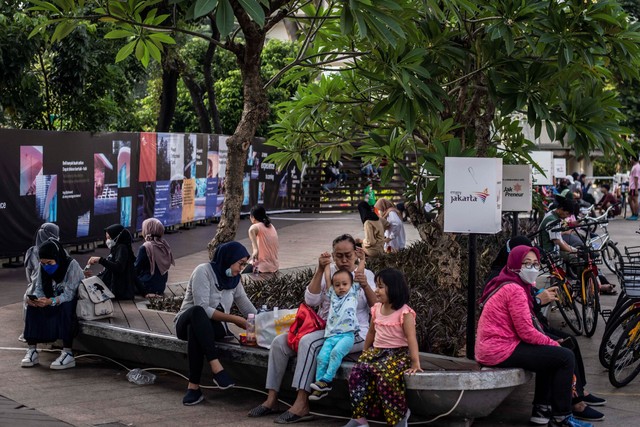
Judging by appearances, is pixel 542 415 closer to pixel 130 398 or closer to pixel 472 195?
pixel 472 195

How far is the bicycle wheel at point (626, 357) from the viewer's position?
9.49 m

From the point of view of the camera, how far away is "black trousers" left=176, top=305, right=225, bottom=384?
9094mm

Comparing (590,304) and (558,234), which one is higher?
(558,234)

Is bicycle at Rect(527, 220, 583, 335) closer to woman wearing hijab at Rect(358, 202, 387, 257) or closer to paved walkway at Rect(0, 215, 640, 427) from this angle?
paved walkway at Rect(0, 215, 640, 427)

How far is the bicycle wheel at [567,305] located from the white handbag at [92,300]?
4.93 metres

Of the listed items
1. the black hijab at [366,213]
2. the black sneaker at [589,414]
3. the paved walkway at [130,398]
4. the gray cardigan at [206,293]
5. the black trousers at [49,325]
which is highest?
the black hijab at [366,213]

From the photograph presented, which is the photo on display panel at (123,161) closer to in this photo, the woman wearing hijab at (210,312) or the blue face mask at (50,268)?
the blue face mask at (50,268)

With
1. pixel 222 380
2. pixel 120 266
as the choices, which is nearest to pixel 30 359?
pixel 120 266

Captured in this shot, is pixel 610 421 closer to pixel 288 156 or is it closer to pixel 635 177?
pixel 288 156

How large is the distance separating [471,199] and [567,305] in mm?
3639

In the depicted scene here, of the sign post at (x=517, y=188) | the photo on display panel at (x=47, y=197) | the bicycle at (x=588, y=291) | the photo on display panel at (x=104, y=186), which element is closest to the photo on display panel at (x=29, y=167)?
the photo on display panel at (x=47, y=197)

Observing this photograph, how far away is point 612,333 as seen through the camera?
392 inches

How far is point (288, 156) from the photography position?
13.9m

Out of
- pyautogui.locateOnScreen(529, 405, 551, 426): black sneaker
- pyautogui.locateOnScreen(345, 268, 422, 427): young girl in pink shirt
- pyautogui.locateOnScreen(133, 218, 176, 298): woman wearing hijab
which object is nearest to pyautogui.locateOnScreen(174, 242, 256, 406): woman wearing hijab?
pyautogui.locateOnScreen(345, 268, 422, 427): young girl in pink shirt
